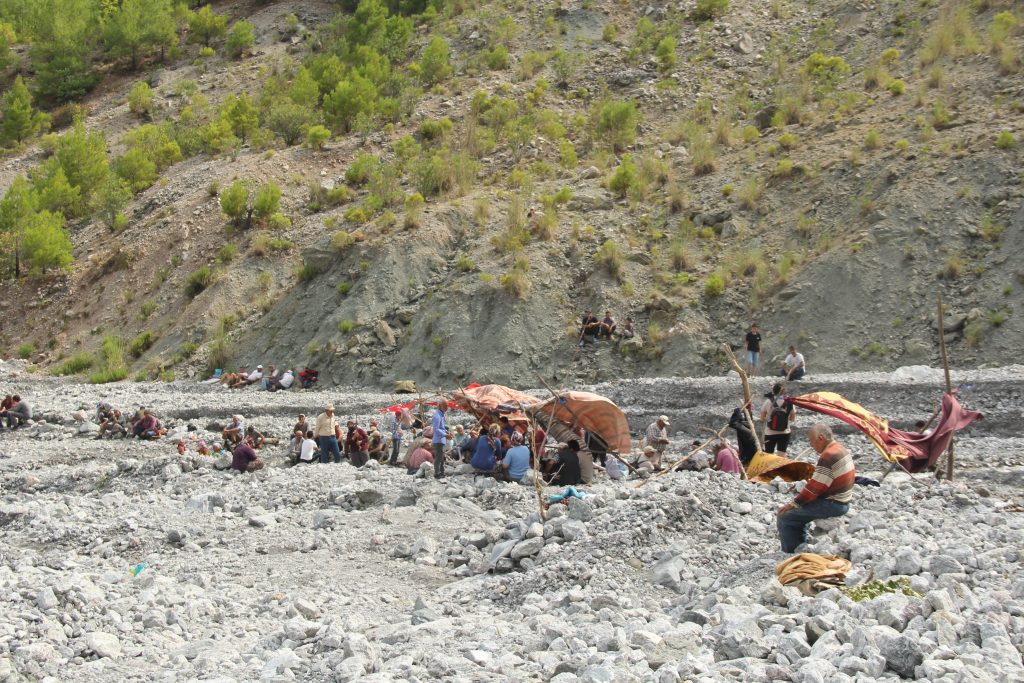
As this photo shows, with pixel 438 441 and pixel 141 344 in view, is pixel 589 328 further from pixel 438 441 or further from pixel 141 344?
pixel 141 344

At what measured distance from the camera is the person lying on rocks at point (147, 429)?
1884 cm

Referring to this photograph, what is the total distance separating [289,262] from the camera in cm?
2955

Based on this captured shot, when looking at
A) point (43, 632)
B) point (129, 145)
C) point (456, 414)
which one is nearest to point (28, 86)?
point (129, 145)

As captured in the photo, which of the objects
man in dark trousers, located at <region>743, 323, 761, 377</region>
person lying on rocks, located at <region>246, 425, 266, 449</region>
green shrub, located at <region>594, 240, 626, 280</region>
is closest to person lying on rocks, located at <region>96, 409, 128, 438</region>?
person lying on rocks, located at <region>246, 425, 266, 449</region>

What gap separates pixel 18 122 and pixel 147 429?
33.1 meters

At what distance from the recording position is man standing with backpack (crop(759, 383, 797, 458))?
14.1m

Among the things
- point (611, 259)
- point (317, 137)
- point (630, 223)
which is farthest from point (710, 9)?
point (611, 259)

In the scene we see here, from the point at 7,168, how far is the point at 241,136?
12057 millimetres

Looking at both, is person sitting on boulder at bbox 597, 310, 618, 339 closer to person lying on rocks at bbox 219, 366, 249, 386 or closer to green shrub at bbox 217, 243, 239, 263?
person lying on rocks at bbox 219, 366, 249, 386

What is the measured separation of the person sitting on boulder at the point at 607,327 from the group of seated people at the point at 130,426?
31.1 feet

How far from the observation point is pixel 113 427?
19.3 metres

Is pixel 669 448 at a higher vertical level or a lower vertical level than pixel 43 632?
lower

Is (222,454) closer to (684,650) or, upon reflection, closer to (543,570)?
(543,570)

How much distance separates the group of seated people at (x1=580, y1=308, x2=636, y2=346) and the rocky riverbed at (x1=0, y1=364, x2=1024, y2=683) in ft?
28.0
